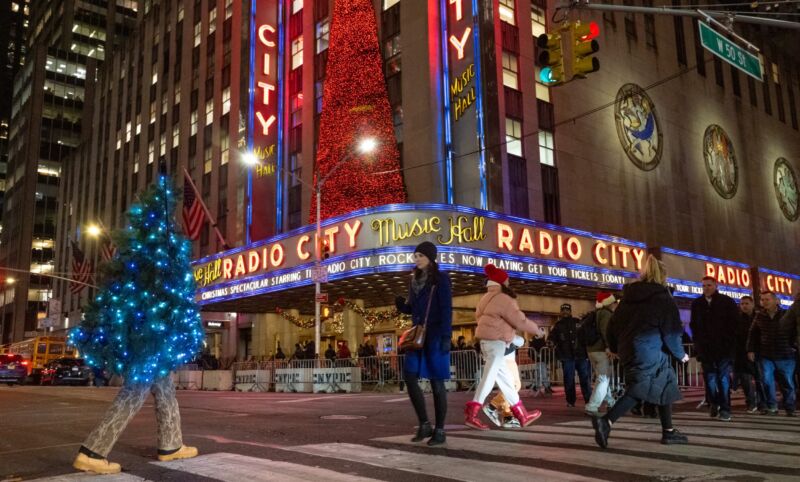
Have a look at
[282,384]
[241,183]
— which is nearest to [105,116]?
[241,183]

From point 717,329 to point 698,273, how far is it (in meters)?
26.6

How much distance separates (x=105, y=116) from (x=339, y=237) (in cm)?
4941

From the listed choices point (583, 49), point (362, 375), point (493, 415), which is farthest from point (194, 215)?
point (493, 415)

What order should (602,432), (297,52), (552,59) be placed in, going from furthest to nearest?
1. (297,52)
2. (552,59)
3. (602,432)

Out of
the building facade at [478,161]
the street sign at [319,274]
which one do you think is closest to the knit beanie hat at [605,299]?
the building facade at [478,161]

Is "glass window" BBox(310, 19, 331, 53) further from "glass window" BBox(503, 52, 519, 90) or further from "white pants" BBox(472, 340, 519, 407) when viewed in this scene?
"white pants" BBox(472, 340, 519, 407)

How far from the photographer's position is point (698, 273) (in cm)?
3350

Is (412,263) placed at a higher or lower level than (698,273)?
lower

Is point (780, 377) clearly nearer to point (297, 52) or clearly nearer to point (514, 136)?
point (514, 136)

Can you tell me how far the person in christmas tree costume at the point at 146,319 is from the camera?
217 inches

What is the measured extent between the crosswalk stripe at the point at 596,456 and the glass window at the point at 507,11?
26281mm

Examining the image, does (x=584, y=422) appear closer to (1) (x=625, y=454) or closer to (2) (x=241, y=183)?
(1) (x=625, y=454)

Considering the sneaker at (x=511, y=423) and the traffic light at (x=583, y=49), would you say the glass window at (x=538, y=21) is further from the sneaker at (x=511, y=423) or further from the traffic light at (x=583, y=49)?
the sneaker at (x=511, y=423)

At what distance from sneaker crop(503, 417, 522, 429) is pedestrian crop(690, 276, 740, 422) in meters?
3.07
